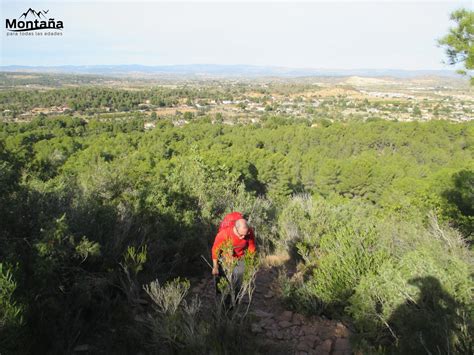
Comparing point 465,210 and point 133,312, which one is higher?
point 133,312

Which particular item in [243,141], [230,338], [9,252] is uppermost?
[9,252]

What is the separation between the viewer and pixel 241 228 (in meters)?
3.17

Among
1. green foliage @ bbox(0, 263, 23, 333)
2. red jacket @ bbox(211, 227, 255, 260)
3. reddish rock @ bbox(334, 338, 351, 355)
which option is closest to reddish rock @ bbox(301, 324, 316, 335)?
reddish rock @ bbox(334, 338, 351, 355)

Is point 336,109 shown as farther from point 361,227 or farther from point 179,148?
point 361,227

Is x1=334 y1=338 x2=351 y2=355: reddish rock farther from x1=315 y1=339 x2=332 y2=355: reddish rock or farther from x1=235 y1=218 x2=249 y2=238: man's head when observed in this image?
x1=235 y1=218 x2=249 y2=238: man's head

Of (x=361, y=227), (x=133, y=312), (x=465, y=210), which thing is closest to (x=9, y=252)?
(x=133, y=312)

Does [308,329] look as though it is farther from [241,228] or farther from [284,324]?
[241,228]

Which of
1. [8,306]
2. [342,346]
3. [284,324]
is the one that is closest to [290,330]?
[284,324]

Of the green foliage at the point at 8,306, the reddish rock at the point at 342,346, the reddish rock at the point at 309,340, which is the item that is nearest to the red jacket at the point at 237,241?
the reddish rock at the point at 309,340

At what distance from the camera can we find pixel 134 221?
4547 millimetres

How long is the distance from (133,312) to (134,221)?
145 centimetres

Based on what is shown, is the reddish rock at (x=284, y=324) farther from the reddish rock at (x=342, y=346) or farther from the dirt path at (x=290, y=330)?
the reddish rock at (x=342, y=346)

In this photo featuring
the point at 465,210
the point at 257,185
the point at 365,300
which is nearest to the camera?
the point at 365,300

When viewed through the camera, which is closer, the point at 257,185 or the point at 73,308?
the point at 73,308
